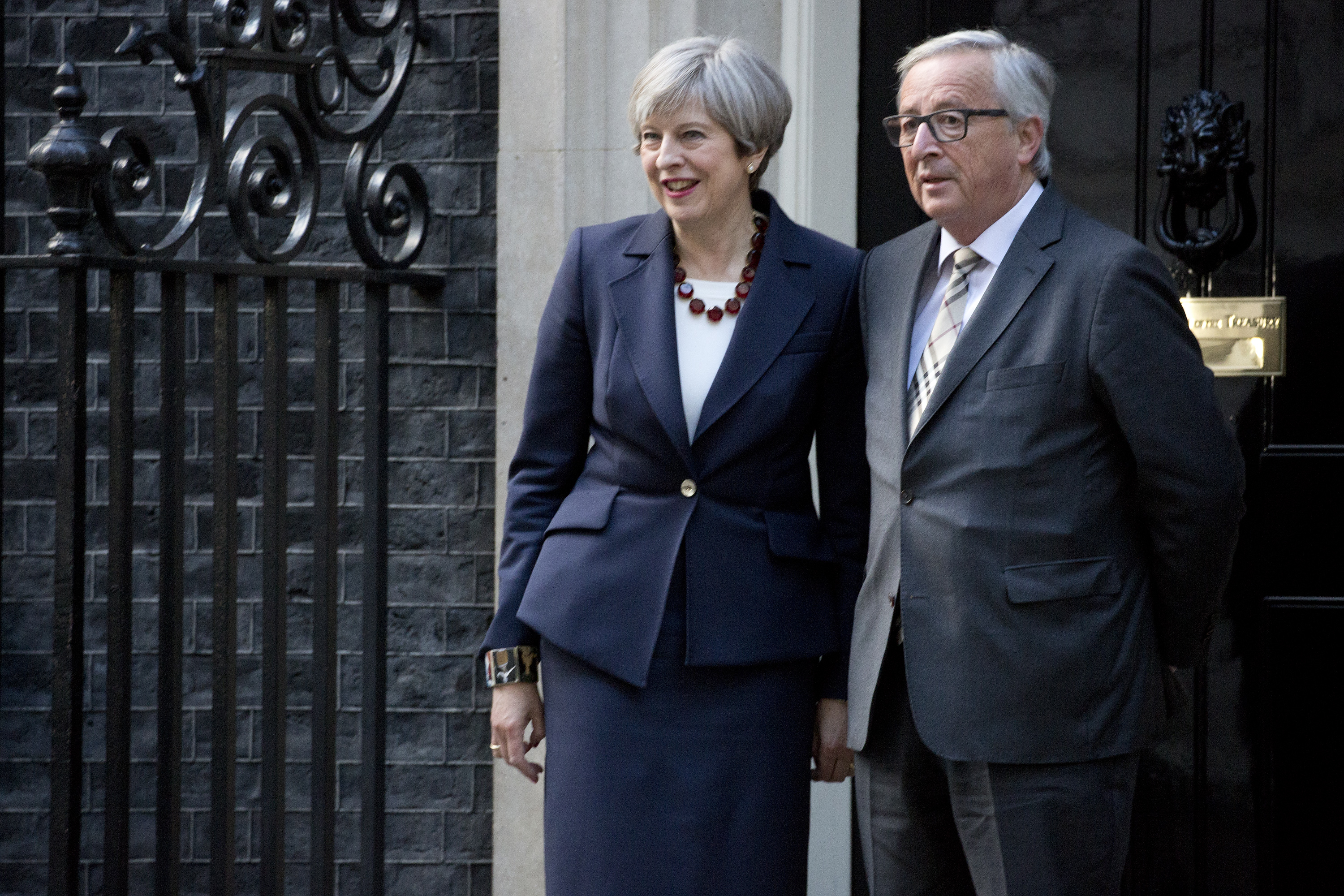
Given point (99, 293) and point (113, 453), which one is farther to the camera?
point (99, 293)

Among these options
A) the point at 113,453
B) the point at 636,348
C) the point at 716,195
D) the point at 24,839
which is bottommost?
the point at 24,839

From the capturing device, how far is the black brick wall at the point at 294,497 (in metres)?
3.53

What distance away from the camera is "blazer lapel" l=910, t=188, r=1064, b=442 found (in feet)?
7.17

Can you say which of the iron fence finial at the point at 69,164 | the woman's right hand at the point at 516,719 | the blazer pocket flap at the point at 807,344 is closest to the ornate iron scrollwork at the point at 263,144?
the iron fence finial at the point at 69,164

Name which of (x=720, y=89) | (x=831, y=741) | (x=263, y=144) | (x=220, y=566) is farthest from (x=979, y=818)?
(x=263, y=144)

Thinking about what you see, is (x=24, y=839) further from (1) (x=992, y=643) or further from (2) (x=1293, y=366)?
(2) (x=1293, y=366)

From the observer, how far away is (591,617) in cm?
243

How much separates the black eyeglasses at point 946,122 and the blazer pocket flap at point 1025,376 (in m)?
0.38

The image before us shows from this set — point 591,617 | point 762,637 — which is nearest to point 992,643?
point 762,637

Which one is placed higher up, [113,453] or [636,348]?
[636,348]

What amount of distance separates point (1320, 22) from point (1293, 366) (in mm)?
779

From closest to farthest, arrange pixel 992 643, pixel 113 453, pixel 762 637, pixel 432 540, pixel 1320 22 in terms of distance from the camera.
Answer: pixel 992 643 < pixel 762 637 < pixel 113 453 < pixel 1320 22 < pixel 432 540

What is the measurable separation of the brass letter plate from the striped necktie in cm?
116

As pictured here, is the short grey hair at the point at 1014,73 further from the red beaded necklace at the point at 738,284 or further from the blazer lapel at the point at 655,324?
the blazer lapel at the point at 655,324
